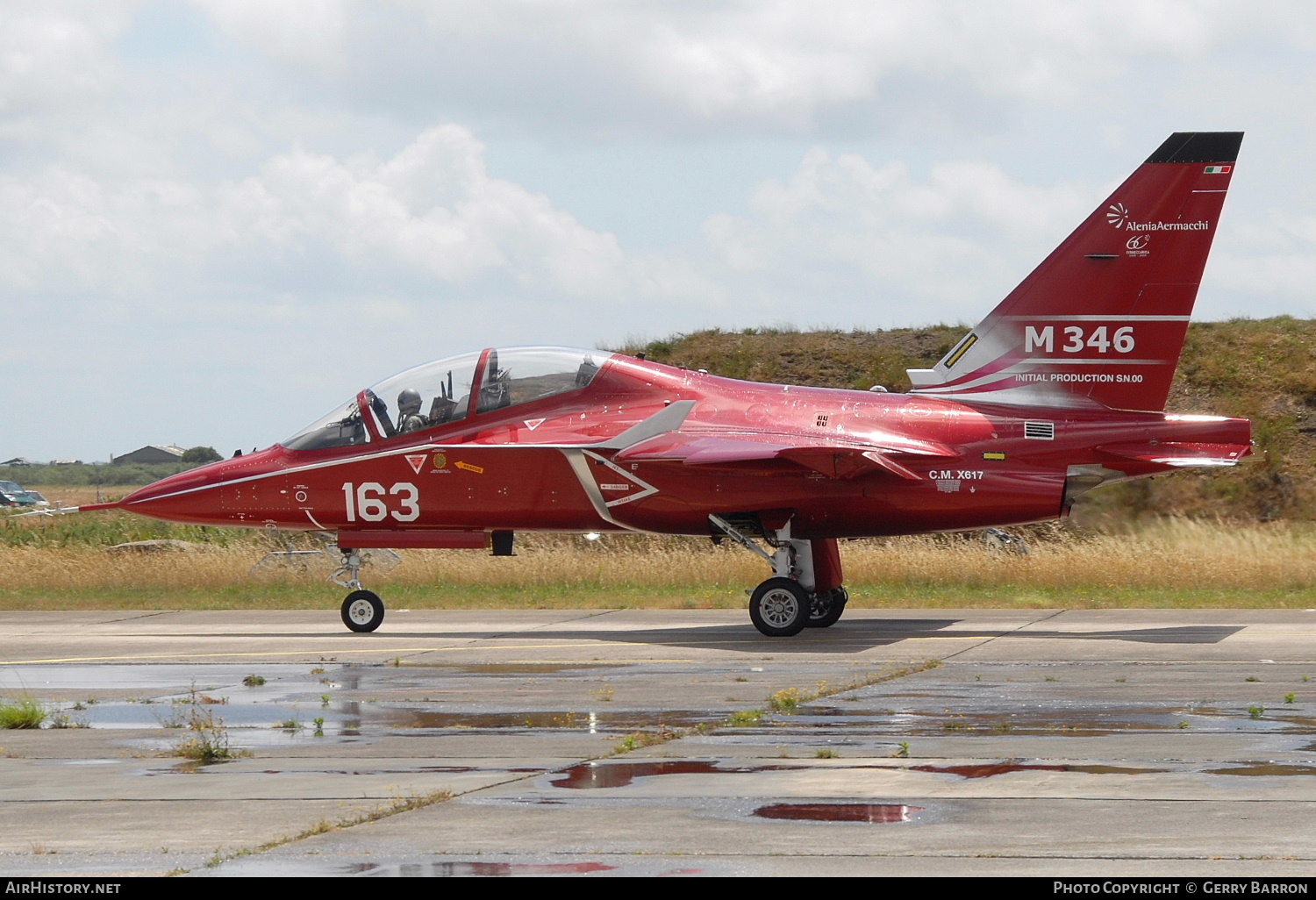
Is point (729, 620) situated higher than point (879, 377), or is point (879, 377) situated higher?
point (879, 377)

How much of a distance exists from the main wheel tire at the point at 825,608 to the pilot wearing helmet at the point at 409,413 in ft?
17.1

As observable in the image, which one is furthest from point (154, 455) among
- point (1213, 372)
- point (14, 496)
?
point (1213, 372)

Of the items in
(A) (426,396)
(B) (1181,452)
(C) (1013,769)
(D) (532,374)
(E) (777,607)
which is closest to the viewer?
(C) (1013,769)

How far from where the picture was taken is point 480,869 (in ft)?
21.4

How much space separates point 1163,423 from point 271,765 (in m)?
11.5

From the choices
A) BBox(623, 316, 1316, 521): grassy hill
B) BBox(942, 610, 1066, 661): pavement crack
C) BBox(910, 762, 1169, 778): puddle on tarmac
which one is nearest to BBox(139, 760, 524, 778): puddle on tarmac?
BBox(910, 762, 1169, 778): puddle on tarmac

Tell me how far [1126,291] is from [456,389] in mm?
7786

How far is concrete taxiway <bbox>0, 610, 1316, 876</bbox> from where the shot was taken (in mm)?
6785

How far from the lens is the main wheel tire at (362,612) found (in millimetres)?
19203

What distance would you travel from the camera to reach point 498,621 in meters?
20.8

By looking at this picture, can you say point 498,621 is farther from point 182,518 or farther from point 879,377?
point 879,377

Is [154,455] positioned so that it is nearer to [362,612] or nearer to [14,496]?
[14,496]

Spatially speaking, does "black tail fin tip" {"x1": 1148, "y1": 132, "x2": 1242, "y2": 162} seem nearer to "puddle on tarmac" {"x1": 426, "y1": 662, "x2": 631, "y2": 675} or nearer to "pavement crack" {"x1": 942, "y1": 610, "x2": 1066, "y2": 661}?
"pavement crack" {"x1": 942, "y1": 610, "x2": 1066, "y2": 661}
